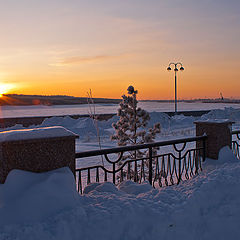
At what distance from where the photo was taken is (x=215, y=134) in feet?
21.1

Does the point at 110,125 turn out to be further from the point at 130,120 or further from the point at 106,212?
the point at 106,212

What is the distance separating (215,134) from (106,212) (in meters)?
4.12

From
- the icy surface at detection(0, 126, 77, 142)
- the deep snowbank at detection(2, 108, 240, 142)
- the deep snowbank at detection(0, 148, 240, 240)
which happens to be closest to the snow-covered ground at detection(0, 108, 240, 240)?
the deep snowbank at detection(0, 148, 240, 240)

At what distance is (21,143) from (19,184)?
0.53 m

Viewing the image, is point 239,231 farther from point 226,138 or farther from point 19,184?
point 226,138

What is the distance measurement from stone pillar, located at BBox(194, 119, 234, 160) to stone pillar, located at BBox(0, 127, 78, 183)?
4108 mm

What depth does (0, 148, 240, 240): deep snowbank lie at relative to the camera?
2.98 m

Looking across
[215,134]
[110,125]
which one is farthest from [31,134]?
[110,125]

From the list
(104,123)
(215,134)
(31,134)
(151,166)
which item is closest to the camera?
(31,134)

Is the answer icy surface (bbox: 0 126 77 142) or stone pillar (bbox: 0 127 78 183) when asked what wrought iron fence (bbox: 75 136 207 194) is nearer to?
stone pillar (bbox: 0 127 78 183)

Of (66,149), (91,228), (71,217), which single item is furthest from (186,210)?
(66,149)

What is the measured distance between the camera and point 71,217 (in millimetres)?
3080

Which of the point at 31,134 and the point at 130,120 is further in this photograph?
the point at 130,120

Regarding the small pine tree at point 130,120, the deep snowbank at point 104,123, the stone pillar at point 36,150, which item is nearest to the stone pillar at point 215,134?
the stone pillar at point 36,150
